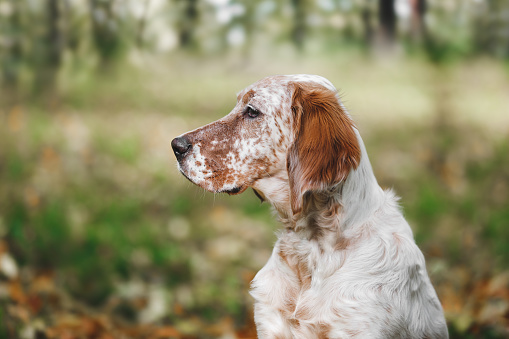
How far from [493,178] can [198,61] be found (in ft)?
9.75

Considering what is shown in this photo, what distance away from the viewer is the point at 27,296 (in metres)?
4.42

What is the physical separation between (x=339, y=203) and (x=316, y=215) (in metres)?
0.12

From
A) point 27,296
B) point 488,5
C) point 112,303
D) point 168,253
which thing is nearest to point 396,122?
point 488,5

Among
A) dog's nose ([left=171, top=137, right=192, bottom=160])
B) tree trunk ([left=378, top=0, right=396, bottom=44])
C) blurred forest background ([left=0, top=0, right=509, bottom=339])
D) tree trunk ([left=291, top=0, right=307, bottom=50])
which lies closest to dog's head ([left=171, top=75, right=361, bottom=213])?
dog's nose ([left=171, top=137, right=192, bottom=160])

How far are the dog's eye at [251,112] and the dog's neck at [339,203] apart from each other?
0.93 feet

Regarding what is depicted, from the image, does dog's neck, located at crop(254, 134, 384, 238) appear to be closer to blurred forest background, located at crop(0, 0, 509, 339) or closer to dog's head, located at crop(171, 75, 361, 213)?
dog's head, located at crop(171, 75, 361, 213)

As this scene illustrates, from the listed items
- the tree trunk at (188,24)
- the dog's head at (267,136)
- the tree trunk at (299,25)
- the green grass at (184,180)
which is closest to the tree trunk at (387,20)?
the green grass at (184,180)

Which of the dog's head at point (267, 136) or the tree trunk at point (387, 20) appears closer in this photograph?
the dog's head at point (267, 136)

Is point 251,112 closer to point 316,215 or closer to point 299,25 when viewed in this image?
point 316,215

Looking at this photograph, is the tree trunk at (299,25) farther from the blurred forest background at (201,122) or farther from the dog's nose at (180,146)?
the dog's nose at (180,146)

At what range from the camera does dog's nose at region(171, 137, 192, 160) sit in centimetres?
255

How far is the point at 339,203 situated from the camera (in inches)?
97.1

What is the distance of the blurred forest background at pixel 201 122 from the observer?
4.92 metres

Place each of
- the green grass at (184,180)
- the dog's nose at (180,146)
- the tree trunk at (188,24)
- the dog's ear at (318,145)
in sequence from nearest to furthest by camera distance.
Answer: the dog's ear at (318,145) → the dog's nose at (180,146) → the green grass at (184,180) → the tree trunk at (188,24)
